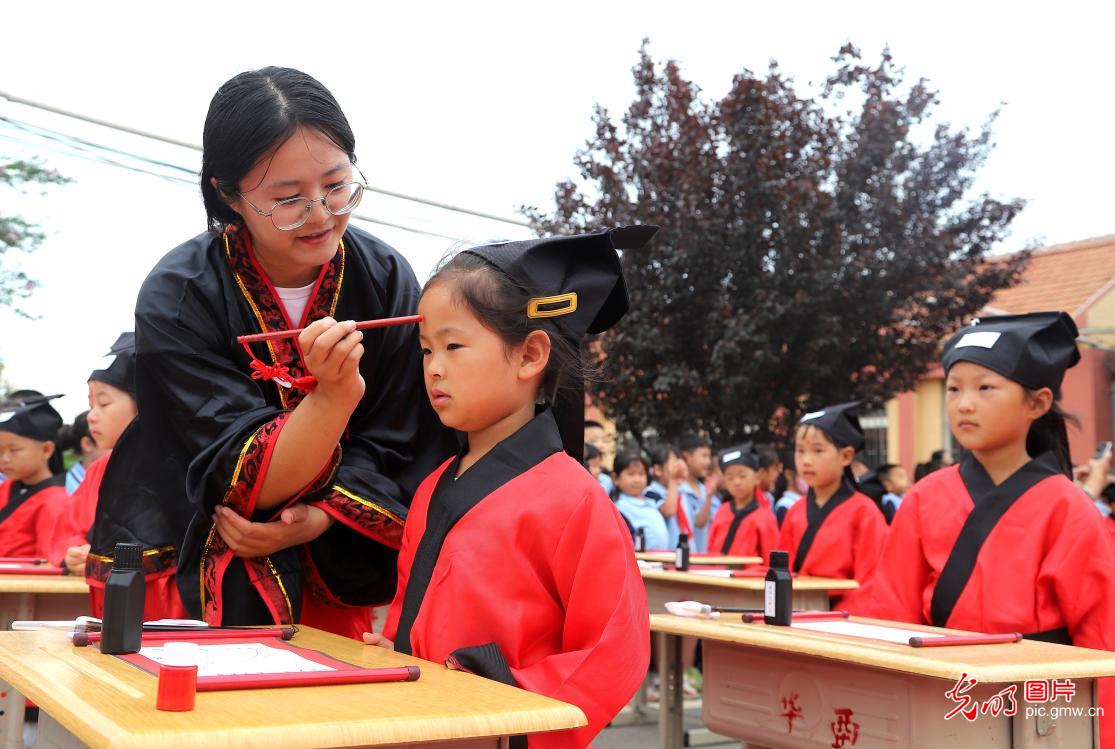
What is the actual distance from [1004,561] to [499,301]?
7.56 feet

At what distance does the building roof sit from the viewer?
1834 cm

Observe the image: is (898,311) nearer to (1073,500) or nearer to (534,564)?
(1073,500)

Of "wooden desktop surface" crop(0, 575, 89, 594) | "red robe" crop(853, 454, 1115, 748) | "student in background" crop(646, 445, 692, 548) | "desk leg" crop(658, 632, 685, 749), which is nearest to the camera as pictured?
"red robe" crop(853, 454, 1115, 748)

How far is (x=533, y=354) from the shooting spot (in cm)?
208

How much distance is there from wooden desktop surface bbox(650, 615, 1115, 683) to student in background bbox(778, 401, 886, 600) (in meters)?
3.31

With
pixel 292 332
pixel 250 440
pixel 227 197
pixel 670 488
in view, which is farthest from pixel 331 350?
pixel 670 488

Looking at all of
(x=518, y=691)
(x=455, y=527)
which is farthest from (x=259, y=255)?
(x=518, y=691)

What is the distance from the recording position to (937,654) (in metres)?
2.57

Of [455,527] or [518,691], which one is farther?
[455,527]

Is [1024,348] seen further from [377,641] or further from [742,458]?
[742,458]

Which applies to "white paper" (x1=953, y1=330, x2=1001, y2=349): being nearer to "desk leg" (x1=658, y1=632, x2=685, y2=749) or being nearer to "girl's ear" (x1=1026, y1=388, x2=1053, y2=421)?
"girl's ear" (x1=1026, y1=388, x2=1053, y2=421)

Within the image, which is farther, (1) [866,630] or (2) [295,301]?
(1) [866,630]

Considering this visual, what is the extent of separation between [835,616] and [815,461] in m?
3.16
